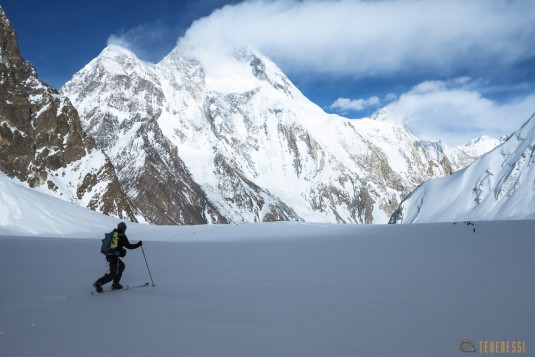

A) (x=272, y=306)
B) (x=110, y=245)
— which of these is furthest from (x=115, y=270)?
(x=272, y=306)

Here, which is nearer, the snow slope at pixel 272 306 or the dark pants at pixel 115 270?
the snow slope at pixel 272 306

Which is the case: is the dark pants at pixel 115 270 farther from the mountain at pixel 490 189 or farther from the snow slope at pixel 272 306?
the mountain at pixel 490 189

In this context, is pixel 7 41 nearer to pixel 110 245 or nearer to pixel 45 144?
pixel 45 144

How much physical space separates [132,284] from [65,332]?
568 centimetres

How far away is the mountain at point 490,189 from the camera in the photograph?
7606 cm

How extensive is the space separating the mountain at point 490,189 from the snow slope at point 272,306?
206 ft

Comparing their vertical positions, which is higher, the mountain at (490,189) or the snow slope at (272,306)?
the mountain at (490,189)

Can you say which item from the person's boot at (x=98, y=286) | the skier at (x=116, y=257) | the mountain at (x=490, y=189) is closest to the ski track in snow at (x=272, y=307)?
the person's boot at (x=98, y=286)

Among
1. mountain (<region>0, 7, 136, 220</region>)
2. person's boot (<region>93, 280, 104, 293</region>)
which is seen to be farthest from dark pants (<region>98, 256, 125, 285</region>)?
mountain (<region>0, 7, 136, 220</region>)

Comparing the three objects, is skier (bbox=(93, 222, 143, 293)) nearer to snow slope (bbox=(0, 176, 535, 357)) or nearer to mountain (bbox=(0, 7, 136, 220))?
snow slope (bbox=(0, 176, 535, 357))

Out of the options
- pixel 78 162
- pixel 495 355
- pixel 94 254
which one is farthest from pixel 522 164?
pixel 78 162

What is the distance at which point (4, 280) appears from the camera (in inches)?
500

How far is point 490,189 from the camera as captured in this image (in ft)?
286

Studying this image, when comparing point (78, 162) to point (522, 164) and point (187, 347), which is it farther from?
point (187, 347)
